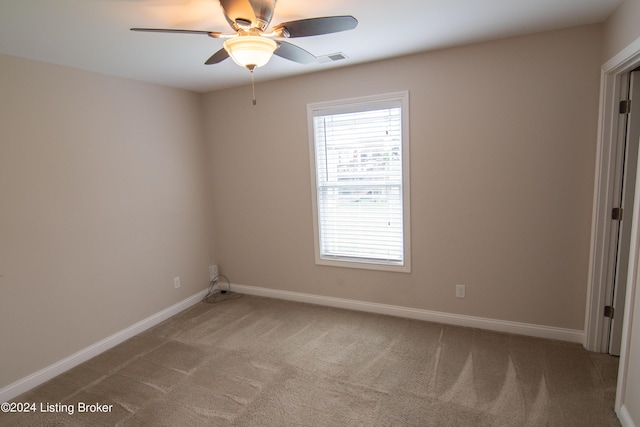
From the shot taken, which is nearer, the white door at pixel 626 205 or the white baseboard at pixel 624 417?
the white baseboard at pixel 624 417

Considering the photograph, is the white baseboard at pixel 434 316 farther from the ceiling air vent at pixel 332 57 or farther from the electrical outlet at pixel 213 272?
the ceiling air vent at pixel 332 57

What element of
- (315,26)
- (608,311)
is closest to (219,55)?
(315,26)

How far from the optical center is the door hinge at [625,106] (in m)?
2.40

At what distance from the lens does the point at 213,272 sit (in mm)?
4445

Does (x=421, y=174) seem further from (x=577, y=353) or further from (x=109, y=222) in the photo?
(x=109, y=222)

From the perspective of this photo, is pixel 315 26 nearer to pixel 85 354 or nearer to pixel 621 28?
pixel 621 28

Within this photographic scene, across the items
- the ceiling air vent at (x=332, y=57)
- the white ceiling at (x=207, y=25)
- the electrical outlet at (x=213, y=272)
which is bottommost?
the electrical outlet at (x=213, y=272)

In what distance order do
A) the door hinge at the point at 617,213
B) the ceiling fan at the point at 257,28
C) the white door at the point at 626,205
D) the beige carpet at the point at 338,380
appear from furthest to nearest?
1. the door hinge at the point at 617,213
2. the white door at the point at 626,205
3. the beige carpet at the point at 338,380
4. the ceiling fan at the point at 257,28

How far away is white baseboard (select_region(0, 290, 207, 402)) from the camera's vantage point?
100 inches

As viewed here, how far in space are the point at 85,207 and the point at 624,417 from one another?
4113 mm

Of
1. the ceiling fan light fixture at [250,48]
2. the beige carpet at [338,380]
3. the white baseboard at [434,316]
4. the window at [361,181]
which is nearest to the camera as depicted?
the ceiling fan light fixture at [250,48]

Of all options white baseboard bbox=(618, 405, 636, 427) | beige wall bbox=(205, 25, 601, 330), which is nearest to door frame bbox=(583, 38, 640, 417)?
beige wall bbox=(205, 25, 601, 330)

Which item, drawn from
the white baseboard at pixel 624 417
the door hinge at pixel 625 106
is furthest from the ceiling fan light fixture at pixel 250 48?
the white baseboard at pixel 624 417

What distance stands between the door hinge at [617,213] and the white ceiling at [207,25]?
4.46 feet
